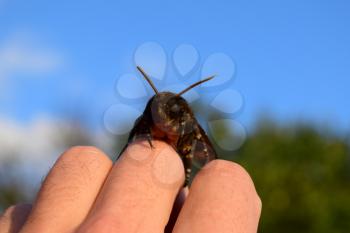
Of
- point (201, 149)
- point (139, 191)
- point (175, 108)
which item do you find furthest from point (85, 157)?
point (201, 149)

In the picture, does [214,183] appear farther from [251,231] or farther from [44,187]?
[44,187]

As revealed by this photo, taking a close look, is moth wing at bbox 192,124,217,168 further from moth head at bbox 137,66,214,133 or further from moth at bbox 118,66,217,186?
moth head at bbox 137,66,214,133

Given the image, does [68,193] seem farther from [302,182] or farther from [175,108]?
[302,182]

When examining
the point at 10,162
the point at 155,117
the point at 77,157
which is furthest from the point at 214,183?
the point at 10,162

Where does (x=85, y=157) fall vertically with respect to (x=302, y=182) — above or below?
above

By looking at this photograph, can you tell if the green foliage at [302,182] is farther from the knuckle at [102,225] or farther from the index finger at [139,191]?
the knuckle at [102,225]

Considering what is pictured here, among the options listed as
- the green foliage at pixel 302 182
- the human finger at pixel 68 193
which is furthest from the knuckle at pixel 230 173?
the green foliage at pixel 302 182
